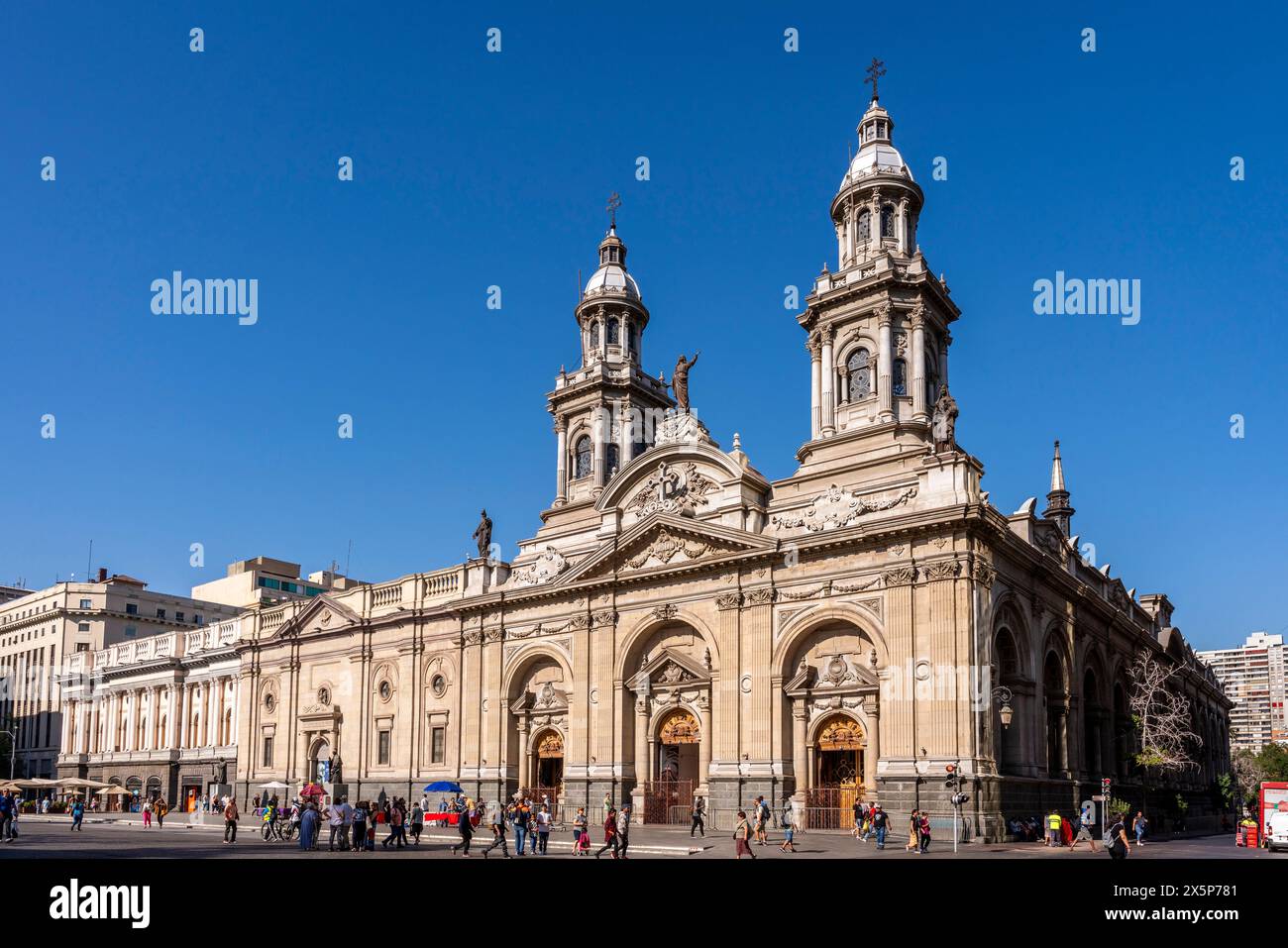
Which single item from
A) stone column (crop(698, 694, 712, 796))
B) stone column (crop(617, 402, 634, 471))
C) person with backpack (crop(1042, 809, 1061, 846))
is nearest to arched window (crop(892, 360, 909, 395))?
stone column (crop(698, 694, 712, 796))

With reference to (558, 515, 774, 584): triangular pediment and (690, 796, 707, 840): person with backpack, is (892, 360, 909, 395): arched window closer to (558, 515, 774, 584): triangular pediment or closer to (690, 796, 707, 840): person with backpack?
(558, 515, 774, 584): triangular pediment

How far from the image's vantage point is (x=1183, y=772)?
72.6m

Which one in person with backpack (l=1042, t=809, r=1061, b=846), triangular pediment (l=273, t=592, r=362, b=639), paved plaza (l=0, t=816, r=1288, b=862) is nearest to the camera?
paved plaza (l=0, t=816, r=1288, b=862)

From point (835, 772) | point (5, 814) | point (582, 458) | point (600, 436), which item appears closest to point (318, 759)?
point (582, 458)

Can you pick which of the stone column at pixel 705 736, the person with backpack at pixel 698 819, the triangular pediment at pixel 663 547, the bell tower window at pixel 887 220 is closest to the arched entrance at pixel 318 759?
the triangular pediment at pixel 663 547

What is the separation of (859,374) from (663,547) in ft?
41.9

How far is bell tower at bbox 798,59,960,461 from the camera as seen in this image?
54.2m

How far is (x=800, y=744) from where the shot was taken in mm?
47938

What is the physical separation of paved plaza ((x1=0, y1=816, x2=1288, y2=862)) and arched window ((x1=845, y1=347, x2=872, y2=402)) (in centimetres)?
2107

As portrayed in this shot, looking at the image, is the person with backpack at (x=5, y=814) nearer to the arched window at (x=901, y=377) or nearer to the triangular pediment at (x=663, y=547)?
the triangular pediment at (x=663, y=547)
